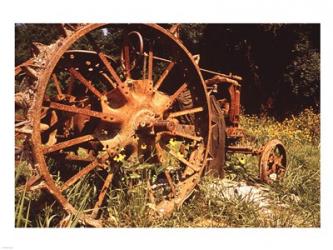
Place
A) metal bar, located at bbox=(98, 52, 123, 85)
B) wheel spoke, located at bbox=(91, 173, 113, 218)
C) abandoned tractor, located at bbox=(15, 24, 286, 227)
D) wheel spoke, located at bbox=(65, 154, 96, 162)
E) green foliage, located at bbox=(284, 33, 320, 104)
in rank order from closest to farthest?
abandoned tractor, located at bbox=(15, 24, 286, 227), wheel spoke, located at bbox=(91, 173, 113, 218), metal bar, located at bbox=(98, 52, 123, 85), wheel spoke, located at bbox=(65, 154, 96, 162), green foliage, located at bbox=(284, 33, 320, 104)

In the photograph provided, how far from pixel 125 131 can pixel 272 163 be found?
3182mm

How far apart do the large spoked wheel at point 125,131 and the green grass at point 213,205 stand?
11cm

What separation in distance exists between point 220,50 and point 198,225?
19.4ft

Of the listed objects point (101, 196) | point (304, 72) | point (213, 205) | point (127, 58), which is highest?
point (304, 72)

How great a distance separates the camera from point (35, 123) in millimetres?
3285

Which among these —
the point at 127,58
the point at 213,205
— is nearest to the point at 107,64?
the point at 127,58

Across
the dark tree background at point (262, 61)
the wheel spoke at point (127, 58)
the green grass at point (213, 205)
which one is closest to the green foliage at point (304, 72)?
the dark tree background at point (262, 61)

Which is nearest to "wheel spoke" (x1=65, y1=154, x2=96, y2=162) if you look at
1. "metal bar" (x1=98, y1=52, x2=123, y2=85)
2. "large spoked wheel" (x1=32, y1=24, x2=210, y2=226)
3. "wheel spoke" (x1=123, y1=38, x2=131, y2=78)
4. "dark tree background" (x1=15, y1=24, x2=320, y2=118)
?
"large spoked wheel" (x1=32, y1=24, x2=210, y2=226)

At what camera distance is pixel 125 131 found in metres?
4.20

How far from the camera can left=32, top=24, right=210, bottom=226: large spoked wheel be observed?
392cm

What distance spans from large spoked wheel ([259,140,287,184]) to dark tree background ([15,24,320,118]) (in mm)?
2784

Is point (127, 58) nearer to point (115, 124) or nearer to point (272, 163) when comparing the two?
point (115, 124)

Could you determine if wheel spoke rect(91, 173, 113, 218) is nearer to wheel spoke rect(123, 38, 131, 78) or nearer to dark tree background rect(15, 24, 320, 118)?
Result: wheel spoke rect(123, 38, 131, 78)
